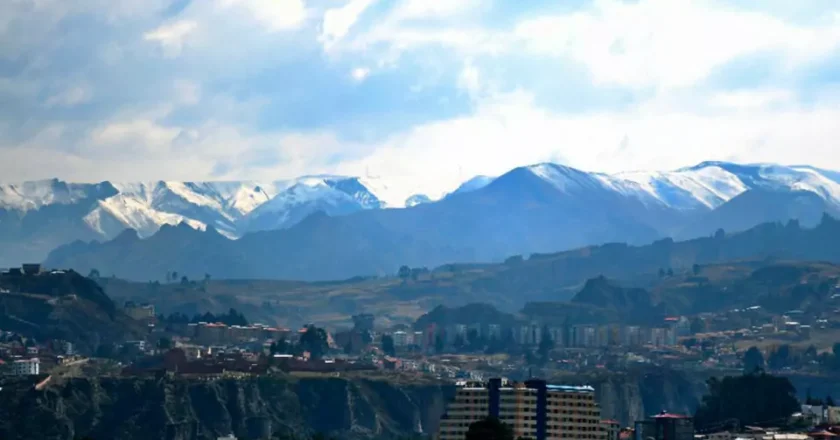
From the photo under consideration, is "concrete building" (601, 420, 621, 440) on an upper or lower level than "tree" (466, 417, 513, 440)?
upper

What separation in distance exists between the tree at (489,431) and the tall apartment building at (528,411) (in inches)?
751

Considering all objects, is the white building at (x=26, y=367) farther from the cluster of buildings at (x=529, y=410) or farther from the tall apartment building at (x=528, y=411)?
the tall apartment building at (x=528, y=411)

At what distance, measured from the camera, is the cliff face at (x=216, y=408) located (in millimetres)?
165250

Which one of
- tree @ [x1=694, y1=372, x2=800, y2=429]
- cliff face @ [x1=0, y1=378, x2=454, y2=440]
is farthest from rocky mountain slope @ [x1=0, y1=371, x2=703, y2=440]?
tree @ [x1=694, y1=372, x2=800, y2=429]

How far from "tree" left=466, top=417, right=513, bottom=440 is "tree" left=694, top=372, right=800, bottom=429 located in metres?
52.9

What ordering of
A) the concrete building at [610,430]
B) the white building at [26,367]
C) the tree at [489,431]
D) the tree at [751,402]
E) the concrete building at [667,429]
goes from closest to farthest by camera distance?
the tree at [489,431], the concrete building at [610,430], the concrete building at [667,429], the tree at [751,402], the white building at [26,367]

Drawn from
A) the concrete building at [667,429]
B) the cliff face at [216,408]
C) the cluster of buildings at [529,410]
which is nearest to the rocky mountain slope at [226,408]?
the cliff face at [216,408]

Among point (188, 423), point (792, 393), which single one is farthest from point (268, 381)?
point (792, 393)

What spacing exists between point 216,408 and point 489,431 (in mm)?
79513

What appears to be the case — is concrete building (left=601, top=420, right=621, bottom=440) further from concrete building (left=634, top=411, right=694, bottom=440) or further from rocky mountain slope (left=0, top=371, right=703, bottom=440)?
rocky mountain slope (left=0, top=371, right=703, bottom=440)

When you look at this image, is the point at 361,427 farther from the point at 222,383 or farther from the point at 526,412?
the point at 526,412

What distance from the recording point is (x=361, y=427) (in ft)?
584

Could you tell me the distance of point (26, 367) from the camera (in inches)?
7407

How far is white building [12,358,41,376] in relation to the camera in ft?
607
